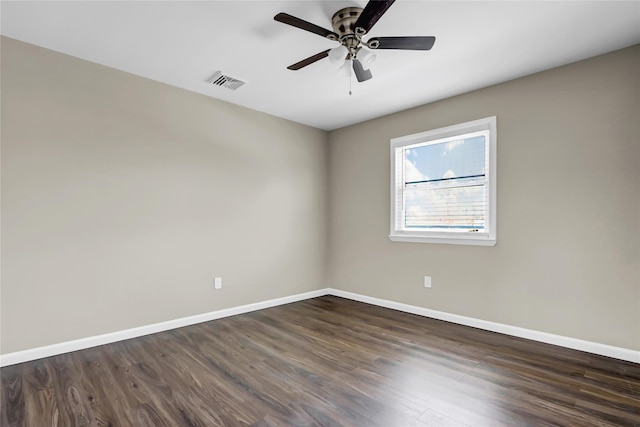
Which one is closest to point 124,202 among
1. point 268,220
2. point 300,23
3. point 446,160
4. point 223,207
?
point 223,207

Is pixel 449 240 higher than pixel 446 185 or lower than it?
lower

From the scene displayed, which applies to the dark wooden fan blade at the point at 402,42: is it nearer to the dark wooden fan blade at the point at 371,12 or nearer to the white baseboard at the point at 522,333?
the dark wooden fan blade at the point at 371,12

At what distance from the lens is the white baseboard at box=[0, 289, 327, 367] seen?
2459 mm

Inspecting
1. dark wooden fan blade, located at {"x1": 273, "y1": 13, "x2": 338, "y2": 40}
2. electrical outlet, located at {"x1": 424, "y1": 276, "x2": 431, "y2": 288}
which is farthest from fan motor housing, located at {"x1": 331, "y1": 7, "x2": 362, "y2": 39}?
electrical outlet, located at {"x1": 424, "y1": 276, "x2": 431, "y2": 288}

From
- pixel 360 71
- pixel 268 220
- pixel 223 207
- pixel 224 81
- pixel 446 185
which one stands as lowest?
pixel 268 220

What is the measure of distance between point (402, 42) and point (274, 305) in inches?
131

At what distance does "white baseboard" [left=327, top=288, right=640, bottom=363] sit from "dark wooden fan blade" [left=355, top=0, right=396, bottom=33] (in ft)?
9.81

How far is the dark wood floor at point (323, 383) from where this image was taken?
70.9 inches

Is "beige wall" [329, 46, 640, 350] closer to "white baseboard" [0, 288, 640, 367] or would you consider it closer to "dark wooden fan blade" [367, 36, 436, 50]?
"white baseboard" [0, 288, 640, 367]

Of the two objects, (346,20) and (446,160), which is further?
(446,160)

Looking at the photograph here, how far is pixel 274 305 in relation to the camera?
13.6 feet

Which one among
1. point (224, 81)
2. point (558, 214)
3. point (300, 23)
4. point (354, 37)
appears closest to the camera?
point (300, 23)

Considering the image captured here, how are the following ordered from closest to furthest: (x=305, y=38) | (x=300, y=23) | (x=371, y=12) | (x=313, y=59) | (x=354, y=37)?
(x=371, y=12) → (x=300, y=23) → (x=354, y=37) → (x=313, y=59) → (x=305, y=38)

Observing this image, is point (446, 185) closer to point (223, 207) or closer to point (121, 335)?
point (223, 207)
